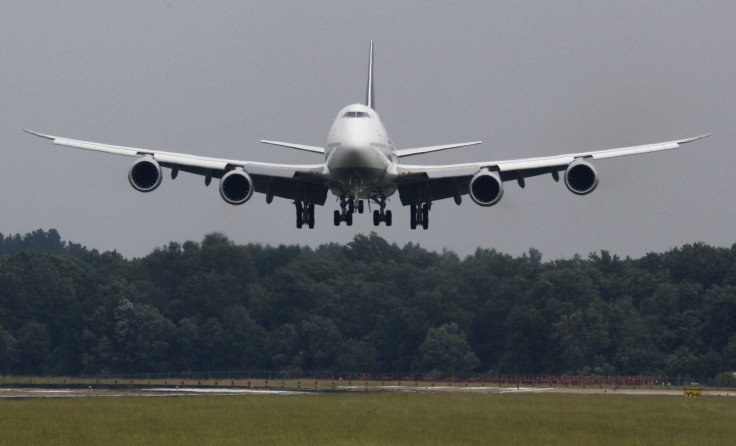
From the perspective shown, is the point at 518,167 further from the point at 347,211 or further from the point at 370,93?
the point at 370,93

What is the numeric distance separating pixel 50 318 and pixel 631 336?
197 feet

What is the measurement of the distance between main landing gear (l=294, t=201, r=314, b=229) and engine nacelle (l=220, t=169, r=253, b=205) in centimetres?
Answer: 642

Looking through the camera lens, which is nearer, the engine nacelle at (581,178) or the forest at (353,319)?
the engine nacelle at (581,178)

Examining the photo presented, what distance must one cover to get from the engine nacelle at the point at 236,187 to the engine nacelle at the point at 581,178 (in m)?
14.2

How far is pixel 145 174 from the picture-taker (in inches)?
2211

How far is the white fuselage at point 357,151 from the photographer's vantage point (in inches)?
2165

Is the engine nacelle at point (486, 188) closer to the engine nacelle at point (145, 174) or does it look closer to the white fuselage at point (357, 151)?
the white fuselage at point (357, 151)

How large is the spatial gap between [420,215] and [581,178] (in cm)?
1048

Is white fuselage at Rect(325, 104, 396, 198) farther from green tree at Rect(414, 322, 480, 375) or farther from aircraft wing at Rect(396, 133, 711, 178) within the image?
green tree at Rect(414, 322, 480, 375)

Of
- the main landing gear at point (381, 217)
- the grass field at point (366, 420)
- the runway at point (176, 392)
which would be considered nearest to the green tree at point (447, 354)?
the runway at point (176, 392)

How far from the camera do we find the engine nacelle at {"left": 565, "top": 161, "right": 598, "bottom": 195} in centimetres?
5622

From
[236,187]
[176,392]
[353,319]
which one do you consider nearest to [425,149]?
[236,187]

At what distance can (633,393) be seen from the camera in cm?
8800

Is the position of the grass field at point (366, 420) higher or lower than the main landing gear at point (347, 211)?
lower
